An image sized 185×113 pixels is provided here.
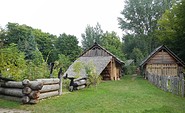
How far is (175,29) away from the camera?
42.1 metres

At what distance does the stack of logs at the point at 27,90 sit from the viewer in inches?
466

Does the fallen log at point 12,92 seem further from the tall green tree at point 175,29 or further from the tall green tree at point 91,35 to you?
the tall green tree at point 91,35

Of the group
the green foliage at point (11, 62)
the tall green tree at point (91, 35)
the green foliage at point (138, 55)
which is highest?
the tall green tree at point (91, 35)

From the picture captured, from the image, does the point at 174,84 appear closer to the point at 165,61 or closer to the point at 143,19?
the point at 165,61

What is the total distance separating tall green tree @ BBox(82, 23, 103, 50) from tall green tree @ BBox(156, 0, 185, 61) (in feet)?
88.2

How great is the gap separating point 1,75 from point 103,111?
743cm

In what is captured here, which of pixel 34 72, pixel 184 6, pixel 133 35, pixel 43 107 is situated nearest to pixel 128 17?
pixel 133 35

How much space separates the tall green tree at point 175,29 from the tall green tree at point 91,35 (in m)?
26.9

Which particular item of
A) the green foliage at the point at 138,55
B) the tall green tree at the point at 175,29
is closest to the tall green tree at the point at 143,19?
the green foliage at the point at 138,55

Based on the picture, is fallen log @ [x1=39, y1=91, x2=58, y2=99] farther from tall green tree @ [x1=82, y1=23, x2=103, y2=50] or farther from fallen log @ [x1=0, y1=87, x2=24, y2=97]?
tall green tree @ [x1=82, y1=23, x2=103, y2=50]

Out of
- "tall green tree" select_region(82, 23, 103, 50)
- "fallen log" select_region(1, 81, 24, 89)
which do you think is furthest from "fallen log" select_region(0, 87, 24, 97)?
"tall green tree" select_region(82, 23, 103, 50)

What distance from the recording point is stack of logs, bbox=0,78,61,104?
11.8m

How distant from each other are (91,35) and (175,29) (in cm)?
3168

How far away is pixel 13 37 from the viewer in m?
60.8
